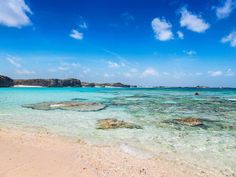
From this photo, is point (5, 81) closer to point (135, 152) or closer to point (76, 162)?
point (135, 152)

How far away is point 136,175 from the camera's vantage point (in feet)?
22.4

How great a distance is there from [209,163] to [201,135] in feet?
14.9

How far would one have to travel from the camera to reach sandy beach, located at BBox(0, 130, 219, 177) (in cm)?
681

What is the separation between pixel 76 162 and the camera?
768 cm

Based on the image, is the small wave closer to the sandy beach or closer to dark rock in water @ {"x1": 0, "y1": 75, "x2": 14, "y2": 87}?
the sandy beach

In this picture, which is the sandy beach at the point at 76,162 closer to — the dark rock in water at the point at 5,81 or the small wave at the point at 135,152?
the small wave at the point at 135,152

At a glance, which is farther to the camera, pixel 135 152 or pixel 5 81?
pixel 5 81

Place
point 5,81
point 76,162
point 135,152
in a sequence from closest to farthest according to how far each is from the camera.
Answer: point 76,162, point 135,152, point 5,81

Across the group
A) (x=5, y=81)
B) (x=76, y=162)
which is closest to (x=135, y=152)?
(x=76, y=162)

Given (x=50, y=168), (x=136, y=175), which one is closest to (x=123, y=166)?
(x=136, y=175)

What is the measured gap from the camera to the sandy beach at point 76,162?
6.81 meters

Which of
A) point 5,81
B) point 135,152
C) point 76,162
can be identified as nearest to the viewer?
point 76,162

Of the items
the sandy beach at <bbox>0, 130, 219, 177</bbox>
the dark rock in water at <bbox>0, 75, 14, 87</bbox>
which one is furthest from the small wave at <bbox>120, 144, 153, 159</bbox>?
the dark rock in water at <bbox>0, 75, 14, 87</bbox>

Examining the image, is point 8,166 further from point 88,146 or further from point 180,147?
point 180,147
